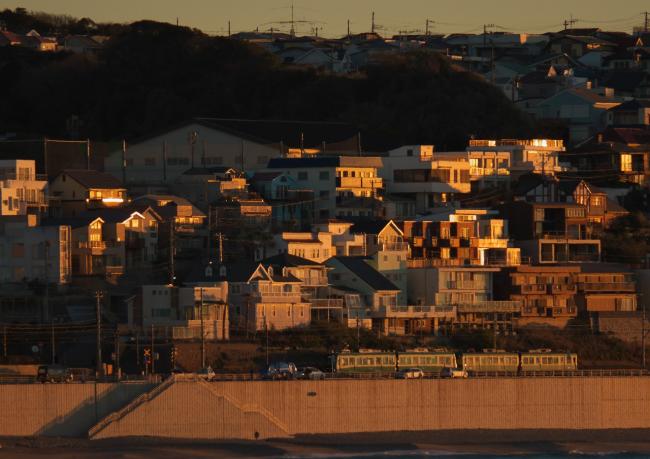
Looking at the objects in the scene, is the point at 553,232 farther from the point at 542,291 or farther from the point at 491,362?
the point at 491,362

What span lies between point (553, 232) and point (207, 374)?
62.0ft

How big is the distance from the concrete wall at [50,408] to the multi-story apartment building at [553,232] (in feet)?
65.1

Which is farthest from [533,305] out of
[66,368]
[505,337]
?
[66,368]

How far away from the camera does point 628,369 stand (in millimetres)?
50438

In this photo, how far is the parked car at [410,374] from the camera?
149 feet

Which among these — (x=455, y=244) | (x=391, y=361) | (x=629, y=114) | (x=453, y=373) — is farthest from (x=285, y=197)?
(x=629, y=114)

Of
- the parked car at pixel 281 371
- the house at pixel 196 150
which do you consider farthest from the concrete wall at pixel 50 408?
the house at pixel 196 150

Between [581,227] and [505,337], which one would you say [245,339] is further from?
[581,227]

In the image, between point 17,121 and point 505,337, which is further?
point 17,121

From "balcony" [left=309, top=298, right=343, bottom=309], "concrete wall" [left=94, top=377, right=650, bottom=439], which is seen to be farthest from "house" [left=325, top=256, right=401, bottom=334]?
Result: "concrete wall" [left=94, top=377, right=650, bottom=439]

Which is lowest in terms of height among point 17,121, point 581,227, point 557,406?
point 557,406

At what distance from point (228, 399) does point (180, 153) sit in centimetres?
2443

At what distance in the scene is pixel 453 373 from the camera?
152 feet

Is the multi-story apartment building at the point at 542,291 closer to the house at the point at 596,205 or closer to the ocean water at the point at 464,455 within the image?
the house at the point at 596,205
